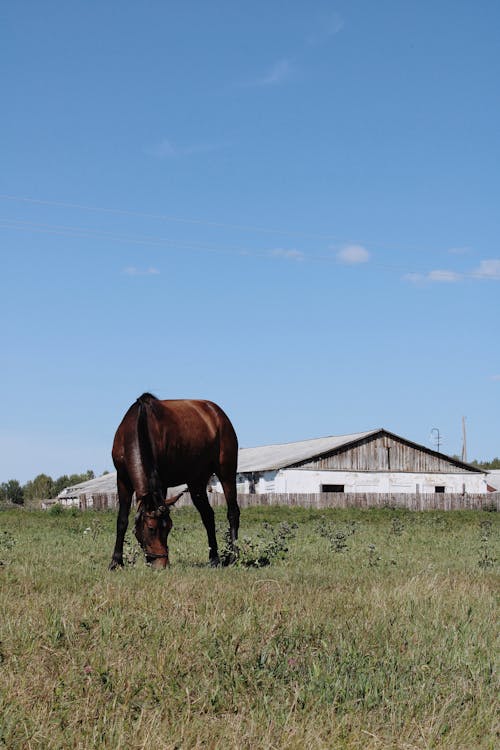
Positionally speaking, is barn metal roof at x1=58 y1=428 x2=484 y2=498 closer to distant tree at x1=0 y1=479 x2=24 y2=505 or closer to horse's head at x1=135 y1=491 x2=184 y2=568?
distant tree at x1=0 y1=479 x2=24 y2=505

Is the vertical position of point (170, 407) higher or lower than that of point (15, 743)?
higher

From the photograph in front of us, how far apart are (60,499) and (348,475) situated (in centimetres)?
3215

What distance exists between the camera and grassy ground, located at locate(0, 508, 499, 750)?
5.07 meters

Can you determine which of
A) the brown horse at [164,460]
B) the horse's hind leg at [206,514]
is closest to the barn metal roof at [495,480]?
the brown horse at [164,460]

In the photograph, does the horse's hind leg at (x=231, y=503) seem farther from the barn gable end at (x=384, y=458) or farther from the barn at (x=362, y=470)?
the barn gable end at (x=384, y=458)

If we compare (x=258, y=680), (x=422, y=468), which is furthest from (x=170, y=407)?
(x=422, y=468)

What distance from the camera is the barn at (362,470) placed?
54000 millimetres

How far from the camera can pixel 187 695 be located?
5.46 metres

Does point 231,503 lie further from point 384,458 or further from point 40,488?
point 40,488

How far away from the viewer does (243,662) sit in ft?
20.2

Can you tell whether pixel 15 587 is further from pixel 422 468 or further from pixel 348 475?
pixel 422 468

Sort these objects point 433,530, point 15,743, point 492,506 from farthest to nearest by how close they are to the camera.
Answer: point 492,506 → point 433,530 → point 15,743

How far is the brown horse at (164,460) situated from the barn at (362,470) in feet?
126

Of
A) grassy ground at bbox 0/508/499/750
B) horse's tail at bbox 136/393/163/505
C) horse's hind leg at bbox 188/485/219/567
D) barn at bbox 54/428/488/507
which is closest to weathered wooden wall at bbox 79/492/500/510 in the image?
barn at bbox 54/428/488/507
